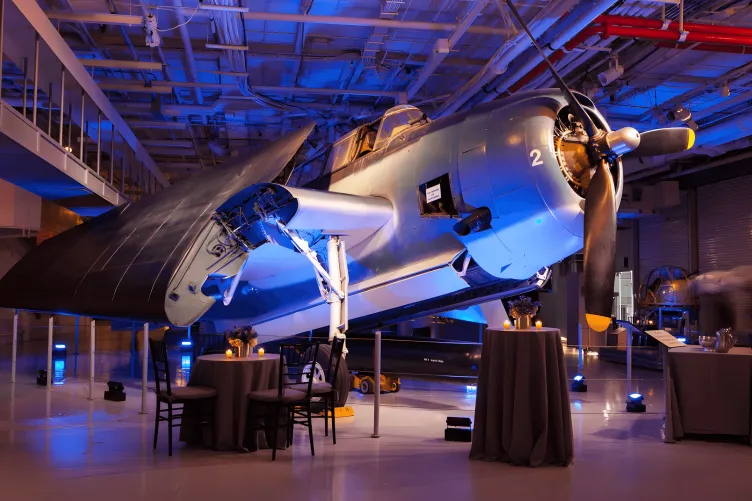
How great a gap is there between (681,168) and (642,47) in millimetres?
8140

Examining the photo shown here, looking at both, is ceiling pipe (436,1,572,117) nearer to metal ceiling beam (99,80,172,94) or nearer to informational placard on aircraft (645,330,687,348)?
informational placard on aircraft (645,330,687,348)

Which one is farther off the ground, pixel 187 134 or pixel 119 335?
pixel 187 134

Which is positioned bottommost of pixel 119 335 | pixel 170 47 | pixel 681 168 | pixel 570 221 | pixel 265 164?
pixel 119 335

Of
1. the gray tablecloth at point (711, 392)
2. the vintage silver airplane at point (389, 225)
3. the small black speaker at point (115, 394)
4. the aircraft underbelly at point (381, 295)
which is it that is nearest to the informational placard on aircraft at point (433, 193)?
the vintage silver airplane at point (389, 225)

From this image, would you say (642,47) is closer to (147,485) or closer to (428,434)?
(428,434)

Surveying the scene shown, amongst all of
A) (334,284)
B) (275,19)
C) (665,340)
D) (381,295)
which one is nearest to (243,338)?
(334,284)

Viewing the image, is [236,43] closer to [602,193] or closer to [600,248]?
[602,193]

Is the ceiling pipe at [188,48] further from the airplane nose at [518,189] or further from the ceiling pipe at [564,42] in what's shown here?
the ceiling pipe at [564,42]

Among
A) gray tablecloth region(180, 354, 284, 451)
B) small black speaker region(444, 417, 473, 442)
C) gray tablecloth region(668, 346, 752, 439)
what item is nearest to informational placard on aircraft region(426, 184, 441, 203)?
small black speaker region(444, 417, 473, 442)

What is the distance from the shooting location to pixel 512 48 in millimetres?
8867

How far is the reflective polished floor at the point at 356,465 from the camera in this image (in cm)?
441

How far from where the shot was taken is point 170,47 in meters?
11.5

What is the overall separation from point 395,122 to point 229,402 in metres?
3.88

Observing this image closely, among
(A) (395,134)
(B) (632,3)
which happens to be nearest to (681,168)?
(B) (632,3)
